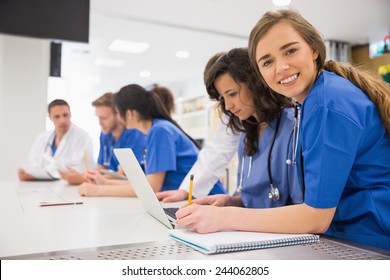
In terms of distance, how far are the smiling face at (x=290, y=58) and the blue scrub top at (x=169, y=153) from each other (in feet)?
2.09

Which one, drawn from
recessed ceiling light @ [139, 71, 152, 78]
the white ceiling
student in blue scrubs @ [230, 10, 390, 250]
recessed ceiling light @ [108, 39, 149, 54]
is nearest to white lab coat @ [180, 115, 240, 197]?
the white ceiling

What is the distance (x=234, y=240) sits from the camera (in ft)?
1.73

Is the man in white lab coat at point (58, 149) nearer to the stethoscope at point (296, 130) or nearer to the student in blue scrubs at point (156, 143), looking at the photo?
the student in blue scrubs at point (156, 143)

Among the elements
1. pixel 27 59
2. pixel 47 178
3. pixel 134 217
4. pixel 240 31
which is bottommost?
pixel 47 178

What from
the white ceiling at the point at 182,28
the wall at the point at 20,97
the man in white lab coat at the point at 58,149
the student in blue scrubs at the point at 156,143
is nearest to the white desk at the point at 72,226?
the student in blue scrubs at the point at 156,143

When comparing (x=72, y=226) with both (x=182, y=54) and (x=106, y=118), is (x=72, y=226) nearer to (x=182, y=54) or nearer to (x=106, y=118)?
(x=106, y=118)

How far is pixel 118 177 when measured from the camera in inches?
59.9

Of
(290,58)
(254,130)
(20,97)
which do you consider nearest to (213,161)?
(254,130)

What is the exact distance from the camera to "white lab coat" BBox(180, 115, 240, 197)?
122 cm

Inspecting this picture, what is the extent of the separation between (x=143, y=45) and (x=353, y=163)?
2.36m

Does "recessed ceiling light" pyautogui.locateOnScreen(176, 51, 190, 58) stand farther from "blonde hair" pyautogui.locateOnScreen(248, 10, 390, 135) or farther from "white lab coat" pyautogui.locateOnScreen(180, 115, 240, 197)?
"blonde hair" pyautogui.locateOnScreen(248, 10, 390, 135)
